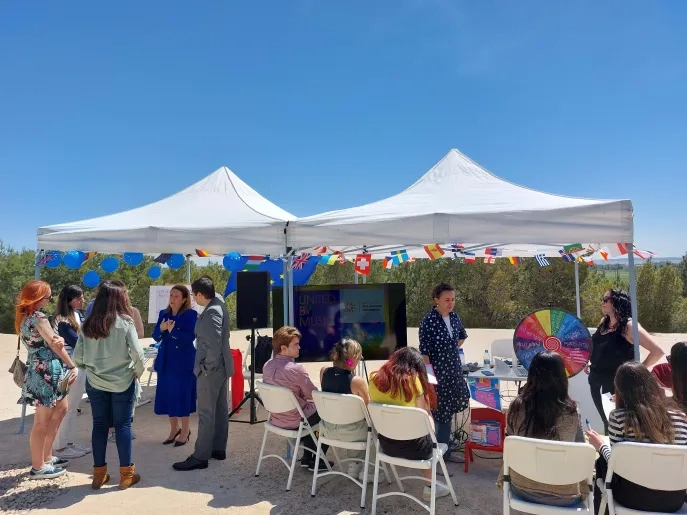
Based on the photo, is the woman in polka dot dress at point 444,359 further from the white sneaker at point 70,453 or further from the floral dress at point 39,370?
the white sneaker at point 70,453

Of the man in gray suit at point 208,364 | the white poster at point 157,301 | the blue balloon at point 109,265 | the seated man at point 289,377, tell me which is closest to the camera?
the seated man at point 289,377

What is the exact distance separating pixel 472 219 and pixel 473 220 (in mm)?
11

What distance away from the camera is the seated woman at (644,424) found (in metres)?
2.12

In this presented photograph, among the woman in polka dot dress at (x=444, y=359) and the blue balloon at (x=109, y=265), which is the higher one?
the blue balloon at (x=109, y=265)

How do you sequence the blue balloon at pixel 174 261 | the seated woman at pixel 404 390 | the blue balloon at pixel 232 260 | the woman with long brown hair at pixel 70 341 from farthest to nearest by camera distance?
the blue balloon at pixel 174 261 < the blue balloon at pixel 232 260 < the woman with long brown hair at pixel 70 341 < the seated woman at pixel 404 390

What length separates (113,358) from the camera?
10.3ft

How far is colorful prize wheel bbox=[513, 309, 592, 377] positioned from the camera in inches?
140

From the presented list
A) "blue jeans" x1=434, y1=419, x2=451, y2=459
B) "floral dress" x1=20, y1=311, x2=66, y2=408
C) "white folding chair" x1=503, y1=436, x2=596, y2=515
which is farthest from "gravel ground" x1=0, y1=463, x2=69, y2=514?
"white folding chair" x1=503, y1=436, x2=596, y2=515

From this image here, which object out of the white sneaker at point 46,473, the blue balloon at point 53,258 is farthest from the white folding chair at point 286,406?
the blue balloon at point 53,258

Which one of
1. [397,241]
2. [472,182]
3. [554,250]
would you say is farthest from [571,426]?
[554,250]

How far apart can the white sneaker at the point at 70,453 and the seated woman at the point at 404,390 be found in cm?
273

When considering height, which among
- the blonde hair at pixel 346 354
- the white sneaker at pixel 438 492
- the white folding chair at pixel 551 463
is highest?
the blonde hair at pixel 346 354

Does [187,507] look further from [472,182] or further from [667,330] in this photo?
[667,330]

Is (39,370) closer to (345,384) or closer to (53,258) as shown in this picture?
(53,258)
